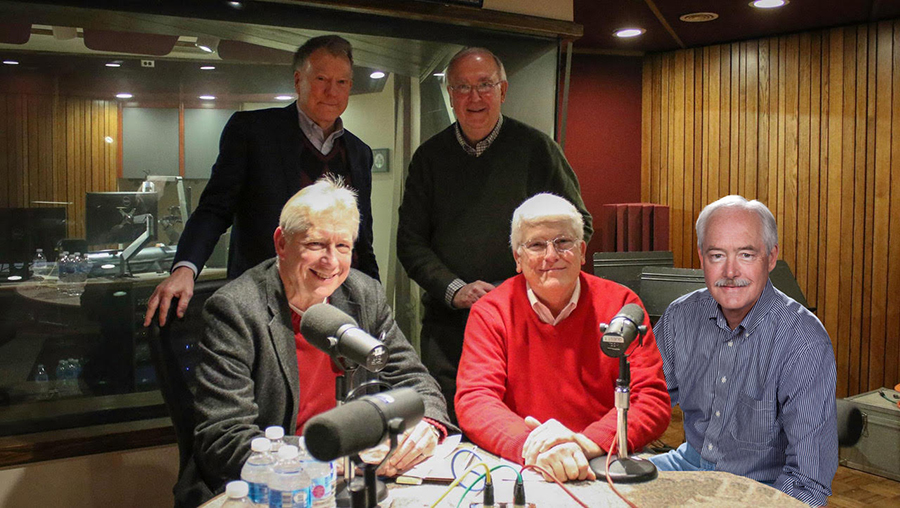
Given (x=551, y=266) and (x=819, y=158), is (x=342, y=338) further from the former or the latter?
(x=819, y=158)

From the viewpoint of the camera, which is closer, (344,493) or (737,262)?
(344,493)

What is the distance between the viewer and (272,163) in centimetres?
235

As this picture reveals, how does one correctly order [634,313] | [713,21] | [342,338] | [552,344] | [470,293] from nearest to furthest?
1. [342,338]
2. [634,313]
3. [552,344]
4. [470,293]
5. [713,21]

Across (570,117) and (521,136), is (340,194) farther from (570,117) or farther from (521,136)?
(570,117)

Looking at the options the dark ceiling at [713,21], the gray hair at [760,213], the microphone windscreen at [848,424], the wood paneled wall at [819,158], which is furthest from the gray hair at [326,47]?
the wood paneled wall at [819,158]

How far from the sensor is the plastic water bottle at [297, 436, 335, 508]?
1.35 m

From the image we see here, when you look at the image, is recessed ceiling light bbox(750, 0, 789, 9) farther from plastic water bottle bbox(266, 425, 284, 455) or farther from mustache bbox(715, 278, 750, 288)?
plastic water bottle bbox(266, 425, 284, 455)

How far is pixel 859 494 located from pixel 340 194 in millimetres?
3158

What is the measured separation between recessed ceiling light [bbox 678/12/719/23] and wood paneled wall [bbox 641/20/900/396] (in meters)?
0.79

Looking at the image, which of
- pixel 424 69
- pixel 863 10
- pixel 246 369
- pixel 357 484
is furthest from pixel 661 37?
pixel 357 484

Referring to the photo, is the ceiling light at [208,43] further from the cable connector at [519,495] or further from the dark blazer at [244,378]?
the cable connector at [519,495]

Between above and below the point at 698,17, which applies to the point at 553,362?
below

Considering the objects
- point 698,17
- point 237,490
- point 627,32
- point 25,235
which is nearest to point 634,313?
point 237,490

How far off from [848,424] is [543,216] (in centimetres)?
93
